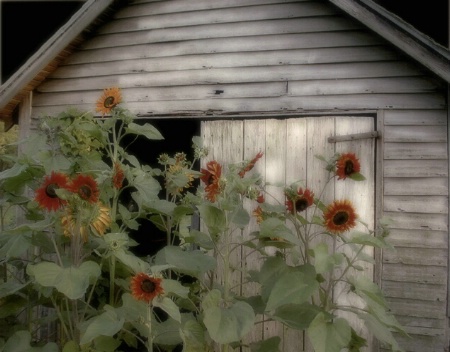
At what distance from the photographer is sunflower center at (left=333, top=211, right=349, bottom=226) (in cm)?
234

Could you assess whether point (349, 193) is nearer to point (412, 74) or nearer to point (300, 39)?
point (412, 74)

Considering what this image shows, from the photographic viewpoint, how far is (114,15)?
4965mm

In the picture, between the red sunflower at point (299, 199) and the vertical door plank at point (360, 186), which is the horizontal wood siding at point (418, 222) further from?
the red sunflower at point (299, 199)

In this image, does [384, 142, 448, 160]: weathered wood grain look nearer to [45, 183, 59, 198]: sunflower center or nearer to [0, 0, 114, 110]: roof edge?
[45, 183, 59, 198]: sunflower center

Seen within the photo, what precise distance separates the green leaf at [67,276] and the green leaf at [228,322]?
0.54 m

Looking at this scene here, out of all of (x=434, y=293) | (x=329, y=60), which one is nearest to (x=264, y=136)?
(x=329, y=60)

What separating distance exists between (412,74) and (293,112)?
0.91m

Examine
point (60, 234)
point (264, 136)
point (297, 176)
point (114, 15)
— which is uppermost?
point (114, 15)

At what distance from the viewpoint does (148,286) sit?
84.0 inches

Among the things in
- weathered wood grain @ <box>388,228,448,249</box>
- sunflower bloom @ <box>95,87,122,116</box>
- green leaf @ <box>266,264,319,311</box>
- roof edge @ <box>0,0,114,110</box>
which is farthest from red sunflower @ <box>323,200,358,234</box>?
roof edge @ <box>0,0,114,110</box>

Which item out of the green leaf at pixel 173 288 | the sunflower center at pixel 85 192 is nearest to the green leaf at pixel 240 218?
the green leaf at pixel 173 288

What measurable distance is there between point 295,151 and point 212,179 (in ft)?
5.40

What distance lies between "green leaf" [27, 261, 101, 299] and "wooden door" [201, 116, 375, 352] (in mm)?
1677

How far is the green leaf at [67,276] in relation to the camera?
7.59ft
